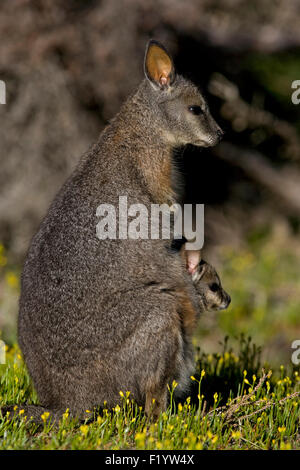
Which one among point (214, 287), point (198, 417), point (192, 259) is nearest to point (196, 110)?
point (192, 259)

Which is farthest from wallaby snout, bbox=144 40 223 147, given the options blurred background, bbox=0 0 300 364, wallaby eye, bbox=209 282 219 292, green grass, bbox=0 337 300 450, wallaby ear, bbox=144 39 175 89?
blurred background, bbox=0 0 300 364

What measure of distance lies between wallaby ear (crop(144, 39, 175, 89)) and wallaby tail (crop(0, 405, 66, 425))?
3081mm

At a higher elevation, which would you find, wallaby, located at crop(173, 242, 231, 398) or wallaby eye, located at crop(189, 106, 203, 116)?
wallaby eye, located at crop(189, 106, 203, 116)

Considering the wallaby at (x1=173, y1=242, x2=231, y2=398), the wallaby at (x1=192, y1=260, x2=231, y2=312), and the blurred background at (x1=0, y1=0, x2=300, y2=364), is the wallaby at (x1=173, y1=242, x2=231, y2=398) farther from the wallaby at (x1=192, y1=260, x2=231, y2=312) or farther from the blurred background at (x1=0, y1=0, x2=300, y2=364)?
the blurred background at (x1=0, y1=0, x2=300, y2=364)

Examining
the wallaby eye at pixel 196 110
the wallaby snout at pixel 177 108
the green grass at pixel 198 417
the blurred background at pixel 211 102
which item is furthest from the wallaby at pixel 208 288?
the blurred background at pixel 211 102

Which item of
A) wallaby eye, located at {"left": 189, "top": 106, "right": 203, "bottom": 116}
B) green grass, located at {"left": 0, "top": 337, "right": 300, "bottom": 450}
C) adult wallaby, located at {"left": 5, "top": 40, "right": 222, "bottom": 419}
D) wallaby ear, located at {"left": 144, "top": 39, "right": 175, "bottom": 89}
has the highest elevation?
wallaby ear, located at {"left": 144, "top": 39, "right": 175, "bottom": 89}

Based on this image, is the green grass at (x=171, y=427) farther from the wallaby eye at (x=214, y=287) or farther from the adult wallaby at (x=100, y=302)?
the wallaby eye at (x=214, y=287)

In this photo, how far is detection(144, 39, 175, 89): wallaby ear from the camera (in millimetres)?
6359

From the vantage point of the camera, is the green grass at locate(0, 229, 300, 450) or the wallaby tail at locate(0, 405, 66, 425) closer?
the green grass at locate(0, 229, 300, 450)

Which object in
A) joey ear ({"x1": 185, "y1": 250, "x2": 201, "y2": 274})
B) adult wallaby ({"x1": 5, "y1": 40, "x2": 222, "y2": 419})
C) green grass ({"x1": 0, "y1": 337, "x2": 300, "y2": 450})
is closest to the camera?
green grass ({"x1": 0, "y1": 337, "x2": 300, "y2": 450})

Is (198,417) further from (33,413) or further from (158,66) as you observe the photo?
(158,66)

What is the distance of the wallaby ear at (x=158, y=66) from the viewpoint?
20.9 feet
